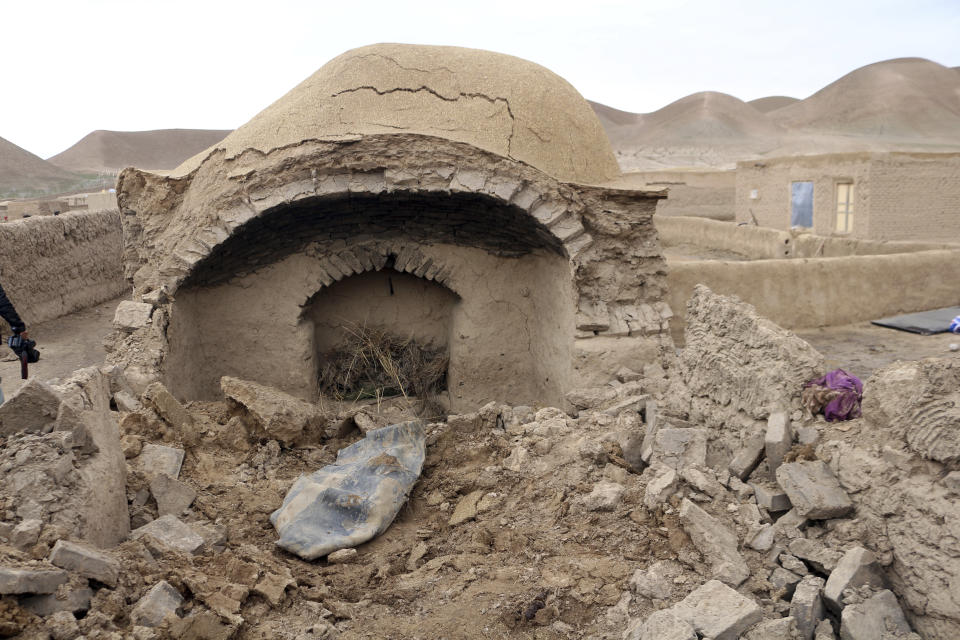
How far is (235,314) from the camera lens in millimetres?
6574

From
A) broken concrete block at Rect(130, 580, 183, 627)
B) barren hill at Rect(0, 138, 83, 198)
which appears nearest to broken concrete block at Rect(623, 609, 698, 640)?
broken concrete block at Rect(130, 580, 183, 627)

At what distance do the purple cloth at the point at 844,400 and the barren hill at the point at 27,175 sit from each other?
1436 inches

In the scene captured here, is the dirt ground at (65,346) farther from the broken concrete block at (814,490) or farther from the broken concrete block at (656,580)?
the broken concrete block at (814,490)

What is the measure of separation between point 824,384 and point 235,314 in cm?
501

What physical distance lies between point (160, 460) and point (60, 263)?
23.7ft

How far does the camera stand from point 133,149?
5047cm

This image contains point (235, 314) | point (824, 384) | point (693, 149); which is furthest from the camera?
point (693, 149)

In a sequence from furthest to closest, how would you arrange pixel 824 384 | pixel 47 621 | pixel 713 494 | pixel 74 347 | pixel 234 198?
pixel 74 347, pixel 234 198, pixel 824 384, pixel 713 494, pixel 47 621

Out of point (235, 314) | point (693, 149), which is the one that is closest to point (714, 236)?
point (235, 314)

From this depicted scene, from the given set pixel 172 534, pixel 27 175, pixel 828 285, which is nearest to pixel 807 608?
pixel 172 534

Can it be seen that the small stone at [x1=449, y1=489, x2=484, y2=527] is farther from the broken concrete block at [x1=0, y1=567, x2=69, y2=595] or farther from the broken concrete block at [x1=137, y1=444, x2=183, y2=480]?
the broken concrete block at [x1=0, y1=567, x2=69, y2=595]

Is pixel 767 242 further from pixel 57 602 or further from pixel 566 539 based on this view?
pixel 57 602

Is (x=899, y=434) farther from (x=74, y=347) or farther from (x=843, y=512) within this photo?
(x=74, y=347)

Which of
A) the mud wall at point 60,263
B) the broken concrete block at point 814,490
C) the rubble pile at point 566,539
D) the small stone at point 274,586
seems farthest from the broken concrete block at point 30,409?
the mud wall at point 60,263
